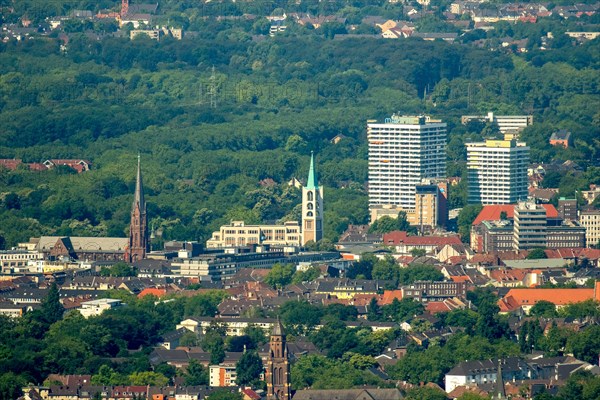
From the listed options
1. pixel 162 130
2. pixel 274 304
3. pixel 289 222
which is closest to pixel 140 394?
pixel 274 304

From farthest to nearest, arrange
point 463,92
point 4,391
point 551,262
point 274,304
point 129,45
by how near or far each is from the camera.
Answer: point 129,45
point 463,92
point 551,262
point 274,304
point 4,391

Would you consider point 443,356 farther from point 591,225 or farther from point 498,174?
point 498,174

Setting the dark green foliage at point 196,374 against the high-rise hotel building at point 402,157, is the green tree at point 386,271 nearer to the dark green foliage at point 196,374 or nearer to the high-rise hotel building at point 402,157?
the high-rise hotel building at point 402,157

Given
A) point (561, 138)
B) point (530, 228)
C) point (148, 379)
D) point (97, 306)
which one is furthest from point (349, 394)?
point (561, 138)

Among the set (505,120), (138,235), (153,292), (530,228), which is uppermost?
(505,120)

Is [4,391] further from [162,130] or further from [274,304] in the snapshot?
[162,130]
